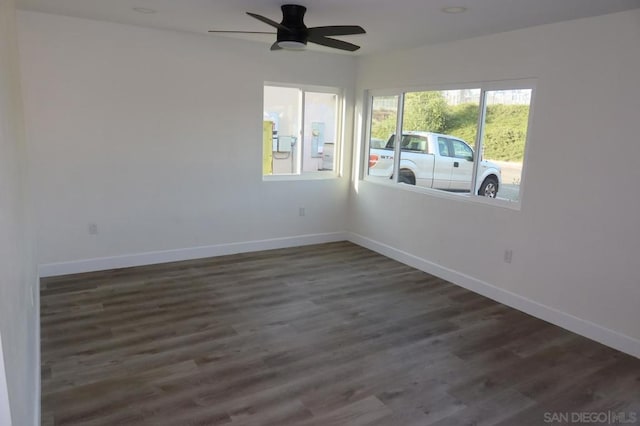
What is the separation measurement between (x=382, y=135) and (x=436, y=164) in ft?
3.18

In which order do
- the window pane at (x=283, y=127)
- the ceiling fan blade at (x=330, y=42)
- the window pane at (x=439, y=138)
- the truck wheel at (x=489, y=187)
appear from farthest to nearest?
the window pane at (x=283, y=127) → the window pane at (x=439, y=138) → the truck wheel at (x=489, y=187) → the ceiling fan blade at (x=330, y=42)

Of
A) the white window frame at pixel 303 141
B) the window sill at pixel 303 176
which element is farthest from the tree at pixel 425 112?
the window sill at pixel 303 176

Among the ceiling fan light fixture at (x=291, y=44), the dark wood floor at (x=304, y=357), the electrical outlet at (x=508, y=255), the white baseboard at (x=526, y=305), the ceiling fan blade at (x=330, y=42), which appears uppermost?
the ceiling fan blade at (x=330, y=42)

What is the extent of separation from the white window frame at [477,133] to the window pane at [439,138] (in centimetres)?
6

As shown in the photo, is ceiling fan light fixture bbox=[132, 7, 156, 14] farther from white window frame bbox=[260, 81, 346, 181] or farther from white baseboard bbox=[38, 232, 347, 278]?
white baseboard bbox=[38, 232, 347, 278]

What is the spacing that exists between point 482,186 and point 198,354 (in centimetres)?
306

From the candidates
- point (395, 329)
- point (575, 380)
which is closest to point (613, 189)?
point (575, 380)

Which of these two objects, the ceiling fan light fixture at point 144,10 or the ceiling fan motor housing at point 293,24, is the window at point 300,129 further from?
the ceiling fan motor housing at point 293,24

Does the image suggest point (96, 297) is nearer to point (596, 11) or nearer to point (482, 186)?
point (482, 186)

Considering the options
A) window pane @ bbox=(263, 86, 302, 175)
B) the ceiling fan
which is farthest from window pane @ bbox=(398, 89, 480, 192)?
the ceiling fan

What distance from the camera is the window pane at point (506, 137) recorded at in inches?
154

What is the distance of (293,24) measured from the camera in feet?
11.0

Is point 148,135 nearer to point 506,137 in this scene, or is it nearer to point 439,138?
point 439,138

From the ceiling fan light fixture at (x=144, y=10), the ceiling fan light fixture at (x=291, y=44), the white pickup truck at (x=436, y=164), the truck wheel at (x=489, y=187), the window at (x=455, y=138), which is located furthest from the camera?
the white pickup truck at (x=436, y=164)
